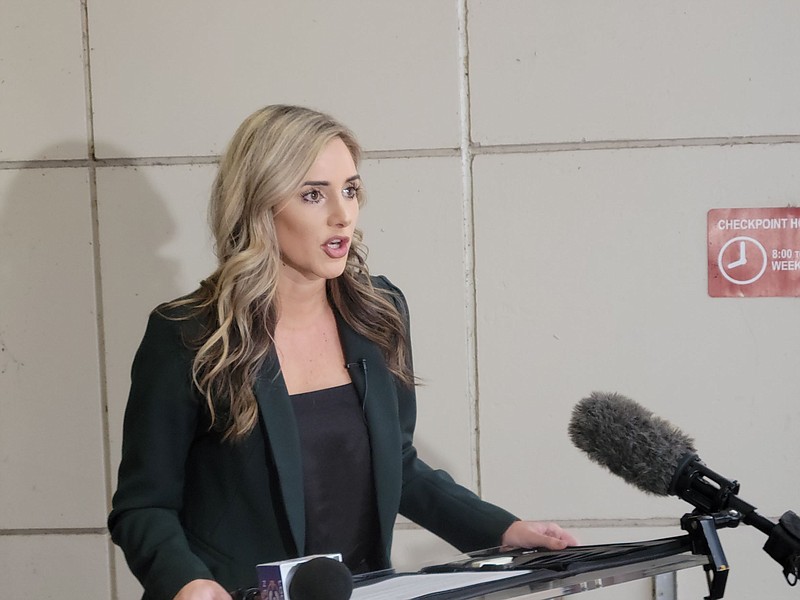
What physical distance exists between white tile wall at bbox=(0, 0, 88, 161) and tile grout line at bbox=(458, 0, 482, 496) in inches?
42.3

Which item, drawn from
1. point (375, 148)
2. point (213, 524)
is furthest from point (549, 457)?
point (213, 524)

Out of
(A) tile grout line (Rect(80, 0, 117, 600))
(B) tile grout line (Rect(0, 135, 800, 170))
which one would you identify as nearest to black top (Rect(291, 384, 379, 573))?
(B) tile grout line (Rect(0, 135, 800, 170))

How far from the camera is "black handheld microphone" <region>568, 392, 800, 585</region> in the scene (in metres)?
1.10

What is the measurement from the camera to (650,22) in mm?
2459

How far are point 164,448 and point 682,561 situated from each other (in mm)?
919

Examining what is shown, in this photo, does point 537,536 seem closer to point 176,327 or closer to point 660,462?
point 660,462

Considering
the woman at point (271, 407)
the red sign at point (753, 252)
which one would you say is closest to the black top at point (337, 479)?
the woman at point (271, 407)

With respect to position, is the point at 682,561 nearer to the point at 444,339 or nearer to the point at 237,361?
the point at 237,361

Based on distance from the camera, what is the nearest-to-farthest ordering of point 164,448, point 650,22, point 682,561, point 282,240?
point 682,561 < point 164,448 < point 282,240 < point 650,22

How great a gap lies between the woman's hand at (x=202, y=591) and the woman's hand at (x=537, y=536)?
19.8 inches

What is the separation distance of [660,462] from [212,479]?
0.84m

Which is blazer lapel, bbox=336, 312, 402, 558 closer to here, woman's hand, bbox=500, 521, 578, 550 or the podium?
woman's hand, bbox=500, 521, 578, 550

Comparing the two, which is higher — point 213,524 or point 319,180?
point 319,180

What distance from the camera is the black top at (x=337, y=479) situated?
1688 millimetres
